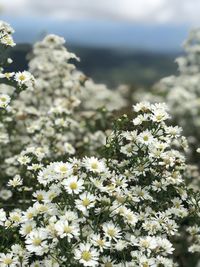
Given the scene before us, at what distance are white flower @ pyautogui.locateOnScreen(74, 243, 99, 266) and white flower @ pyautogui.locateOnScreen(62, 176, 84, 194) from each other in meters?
0.41

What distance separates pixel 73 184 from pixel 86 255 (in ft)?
1.81

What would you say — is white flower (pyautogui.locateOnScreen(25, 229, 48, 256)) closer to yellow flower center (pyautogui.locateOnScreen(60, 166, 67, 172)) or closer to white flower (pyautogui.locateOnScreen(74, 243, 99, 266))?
white flower (pyautogui.locateOnScreen(74, 243, 99, 266))

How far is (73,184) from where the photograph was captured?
4340 mm

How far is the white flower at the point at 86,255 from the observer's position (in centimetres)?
404

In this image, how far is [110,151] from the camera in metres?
5.18

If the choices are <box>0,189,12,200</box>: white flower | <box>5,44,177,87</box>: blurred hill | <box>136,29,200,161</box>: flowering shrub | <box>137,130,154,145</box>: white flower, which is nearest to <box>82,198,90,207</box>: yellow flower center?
<box>137,130,154,145</box>: white flower

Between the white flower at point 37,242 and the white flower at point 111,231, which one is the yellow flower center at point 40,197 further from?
the white flower at point 111,231

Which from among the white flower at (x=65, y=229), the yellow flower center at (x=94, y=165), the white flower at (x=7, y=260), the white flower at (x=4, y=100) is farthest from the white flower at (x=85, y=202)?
the white flower at (x=4, y=100)

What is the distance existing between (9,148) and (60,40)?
6.00 feet

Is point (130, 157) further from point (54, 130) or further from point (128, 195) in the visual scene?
point (54, 130)

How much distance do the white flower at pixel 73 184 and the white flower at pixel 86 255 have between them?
412 mm

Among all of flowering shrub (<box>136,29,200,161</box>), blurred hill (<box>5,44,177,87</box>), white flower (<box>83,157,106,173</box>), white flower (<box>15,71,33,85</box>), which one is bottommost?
white flower (<box>83,157,106,173</box>)

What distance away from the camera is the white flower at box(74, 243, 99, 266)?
159 inches

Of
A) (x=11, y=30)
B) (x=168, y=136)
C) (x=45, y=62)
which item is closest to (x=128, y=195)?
(x=168, y=136)
